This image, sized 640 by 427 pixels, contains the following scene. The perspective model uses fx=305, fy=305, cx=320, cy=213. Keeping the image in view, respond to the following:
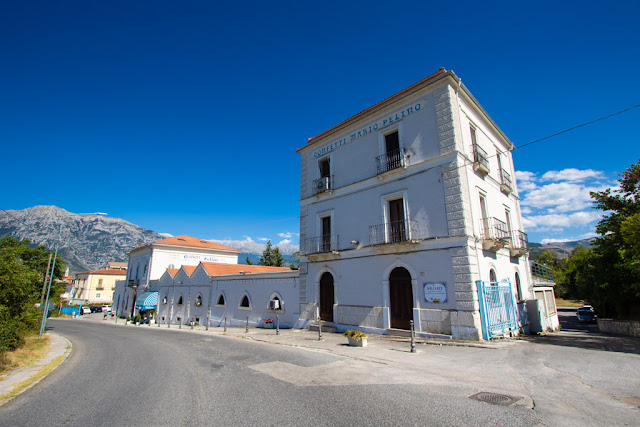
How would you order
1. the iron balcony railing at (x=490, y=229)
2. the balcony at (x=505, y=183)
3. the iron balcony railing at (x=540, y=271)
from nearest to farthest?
1. the iron balcony railing at (x=490, y=229)
2. the balcony at (x=505, y=183)
3. the iron balcony railing at (x=540, y=271)

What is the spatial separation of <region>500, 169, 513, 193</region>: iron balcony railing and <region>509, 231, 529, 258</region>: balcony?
2.61 meters

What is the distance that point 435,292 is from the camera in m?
13.1

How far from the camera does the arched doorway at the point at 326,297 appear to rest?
1743 cm

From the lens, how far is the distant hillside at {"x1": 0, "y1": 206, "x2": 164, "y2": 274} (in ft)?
474

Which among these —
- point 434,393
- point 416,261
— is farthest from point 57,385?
point 416,261

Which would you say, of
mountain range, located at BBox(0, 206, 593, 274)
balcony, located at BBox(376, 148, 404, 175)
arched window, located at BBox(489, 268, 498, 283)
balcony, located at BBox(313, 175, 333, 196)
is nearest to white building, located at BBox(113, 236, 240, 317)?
balcony, located at BBox(313, 175, 333, 196)

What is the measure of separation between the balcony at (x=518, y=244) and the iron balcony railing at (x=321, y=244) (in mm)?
9460

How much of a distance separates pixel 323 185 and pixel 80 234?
20630cm

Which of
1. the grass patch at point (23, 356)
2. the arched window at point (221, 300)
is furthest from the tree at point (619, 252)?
the arched window at point (221, 300)

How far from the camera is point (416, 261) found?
13875mm

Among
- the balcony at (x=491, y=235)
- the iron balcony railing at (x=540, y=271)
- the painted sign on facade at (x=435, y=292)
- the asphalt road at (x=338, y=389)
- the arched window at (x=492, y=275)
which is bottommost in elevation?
the asphalt road at (x=338, y=389)

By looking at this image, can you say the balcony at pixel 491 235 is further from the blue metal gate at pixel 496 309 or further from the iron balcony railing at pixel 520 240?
the iron balcony railing at pixel 520 240

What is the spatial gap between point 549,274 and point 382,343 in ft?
57.1

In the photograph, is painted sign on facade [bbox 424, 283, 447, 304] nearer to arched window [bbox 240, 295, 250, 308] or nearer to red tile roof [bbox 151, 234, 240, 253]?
arched window [bbox 240, 295, 250, 308]
